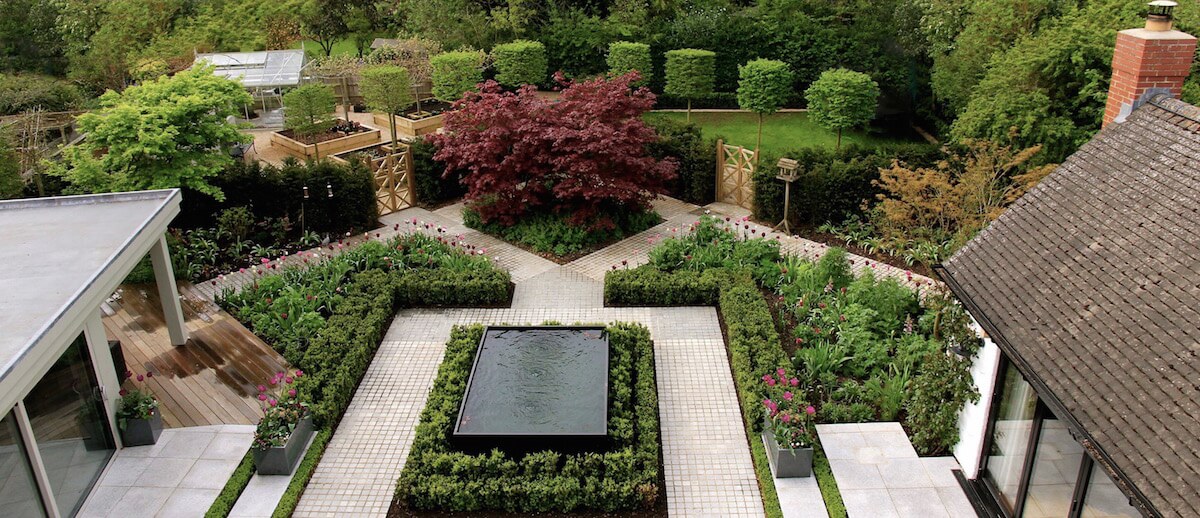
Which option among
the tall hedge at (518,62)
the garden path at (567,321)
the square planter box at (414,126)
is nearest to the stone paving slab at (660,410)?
the garden path at (567,321)

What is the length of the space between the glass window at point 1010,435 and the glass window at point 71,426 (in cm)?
1086

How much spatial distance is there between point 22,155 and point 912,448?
19.5m

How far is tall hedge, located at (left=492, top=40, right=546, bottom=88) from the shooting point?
97.2ft

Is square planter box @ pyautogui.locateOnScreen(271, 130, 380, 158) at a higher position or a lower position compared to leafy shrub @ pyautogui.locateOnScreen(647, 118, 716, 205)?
lower

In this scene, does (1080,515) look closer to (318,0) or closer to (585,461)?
(585,461)

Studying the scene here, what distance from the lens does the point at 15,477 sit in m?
9.42

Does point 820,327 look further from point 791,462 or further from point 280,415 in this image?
point 280,415

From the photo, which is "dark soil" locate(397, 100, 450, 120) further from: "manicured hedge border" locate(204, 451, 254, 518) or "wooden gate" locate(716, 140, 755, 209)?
"manicured hedge border" locate(204, 451, 254, 518)

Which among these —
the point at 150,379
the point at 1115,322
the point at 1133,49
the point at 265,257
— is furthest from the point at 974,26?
the point at 150,379

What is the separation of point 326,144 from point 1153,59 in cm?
2099

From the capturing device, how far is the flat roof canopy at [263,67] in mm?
28281

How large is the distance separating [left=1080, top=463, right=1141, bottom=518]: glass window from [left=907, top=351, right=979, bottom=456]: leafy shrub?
2.53 m

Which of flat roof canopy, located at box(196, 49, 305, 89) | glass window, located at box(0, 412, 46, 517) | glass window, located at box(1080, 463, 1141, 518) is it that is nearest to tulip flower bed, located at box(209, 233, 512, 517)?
glass window, located at box(0, 412, 46, 517)

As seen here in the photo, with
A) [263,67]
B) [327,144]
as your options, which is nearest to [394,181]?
[327,144]
